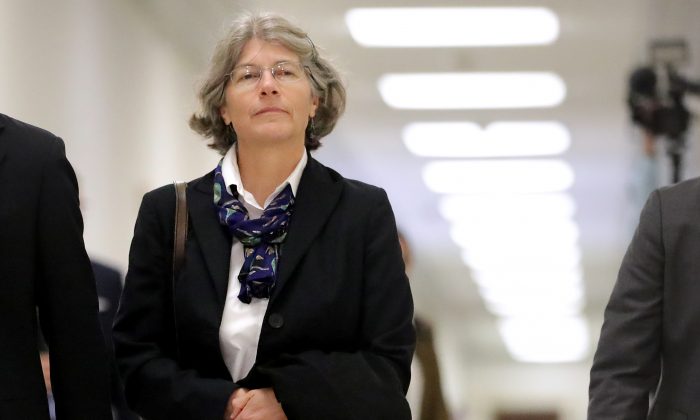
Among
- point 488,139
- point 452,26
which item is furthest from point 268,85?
point 488,139

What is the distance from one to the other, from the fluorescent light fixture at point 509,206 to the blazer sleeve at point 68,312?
533 inches

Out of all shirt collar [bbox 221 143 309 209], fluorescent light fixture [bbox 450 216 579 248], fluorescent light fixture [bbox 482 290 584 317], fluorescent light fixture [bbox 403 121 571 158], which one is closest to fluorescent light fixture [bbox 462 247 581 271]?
fluorescent light fixture [bbox 450 216 579 248]

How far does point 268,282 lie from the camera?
11.1 feet

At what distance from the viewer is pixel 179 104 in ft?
35.8

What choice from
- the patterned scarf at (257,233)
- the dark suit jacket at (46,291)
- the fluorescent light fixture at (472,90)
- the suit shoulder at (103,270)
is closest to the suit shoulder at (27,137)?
the dark suit jacket at (46,291)

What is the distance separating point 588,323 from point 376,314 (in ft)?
76.5

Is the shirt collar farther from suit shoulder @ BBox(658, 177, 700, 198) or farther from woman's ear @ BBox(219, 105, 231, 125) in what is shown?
suit shoulder @ BBox(658, 177, 700, 198)

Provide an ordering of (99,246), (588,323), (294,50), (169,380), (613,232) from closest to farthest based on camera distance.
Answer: (169,380), (294,50), (99,246), (613,232), (588,323)

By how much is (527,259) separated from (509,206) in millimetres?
3302

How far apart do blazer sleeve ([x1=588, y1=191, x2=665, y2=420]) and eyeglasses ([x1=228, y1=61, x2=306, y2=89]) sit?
0.92 m


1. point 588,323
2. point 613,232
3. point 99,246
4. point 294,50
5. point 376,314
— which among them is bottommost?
point 588,323

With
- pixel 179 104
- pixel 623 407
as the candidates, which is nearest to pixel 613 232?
pixel 179 104

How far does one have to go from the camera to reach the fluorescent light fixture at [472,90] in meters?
12.5

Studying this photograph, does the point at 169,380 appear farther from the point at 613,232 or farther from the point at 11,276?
the point at 613,232
